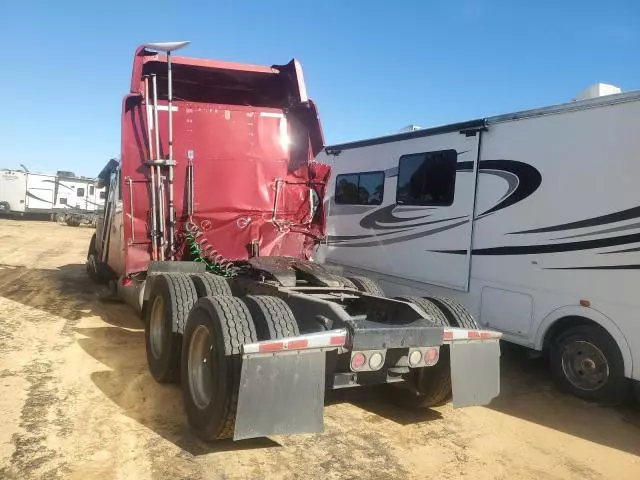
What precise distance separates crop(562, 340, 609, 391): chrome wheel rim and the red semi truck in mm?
1732

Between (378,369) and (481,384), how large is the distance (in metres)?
1.02

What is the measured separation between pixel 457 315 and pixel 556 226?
1991 mm

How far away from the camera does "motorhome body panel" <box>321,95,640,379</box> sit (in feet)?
18.0

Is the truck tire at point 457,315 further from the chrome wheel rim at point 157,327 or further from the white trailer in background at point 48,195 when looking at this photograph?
the white trailer in background at point 48,195

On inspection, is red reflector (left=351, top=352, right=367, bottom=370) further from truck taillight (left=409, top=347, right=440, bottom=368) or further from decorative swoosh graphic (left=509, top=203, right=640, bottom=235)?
decorative swoosh graphic (left=509, top=203, right=640, bottom=235)

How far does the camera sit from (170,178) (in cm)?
675

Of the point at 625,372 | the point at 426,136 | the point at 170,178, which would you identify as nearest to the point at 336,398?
the point at 625,372

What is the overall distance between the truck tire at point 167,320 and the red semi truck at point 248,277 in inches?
0.6

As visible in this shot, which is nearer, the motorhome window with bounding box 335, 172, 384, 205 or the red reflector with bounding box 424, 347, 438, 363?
the red reflector with bounding box 424, 347, 438, 363

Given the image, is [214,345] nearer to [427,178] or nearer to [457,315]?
[457,315]

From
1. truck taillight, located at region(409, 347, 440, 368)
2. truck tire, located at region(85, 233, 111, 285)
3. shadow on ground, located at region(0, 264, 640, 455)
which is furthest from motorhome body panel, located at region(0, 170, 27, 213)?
truck taillight, located at region(409, 347, 440, 368)

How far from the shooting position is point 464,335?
4453 mm

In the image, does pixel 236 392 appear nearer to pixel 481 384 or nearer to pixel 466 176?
pixel 481 384

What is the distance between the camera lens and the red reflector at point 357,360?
3933 mm
